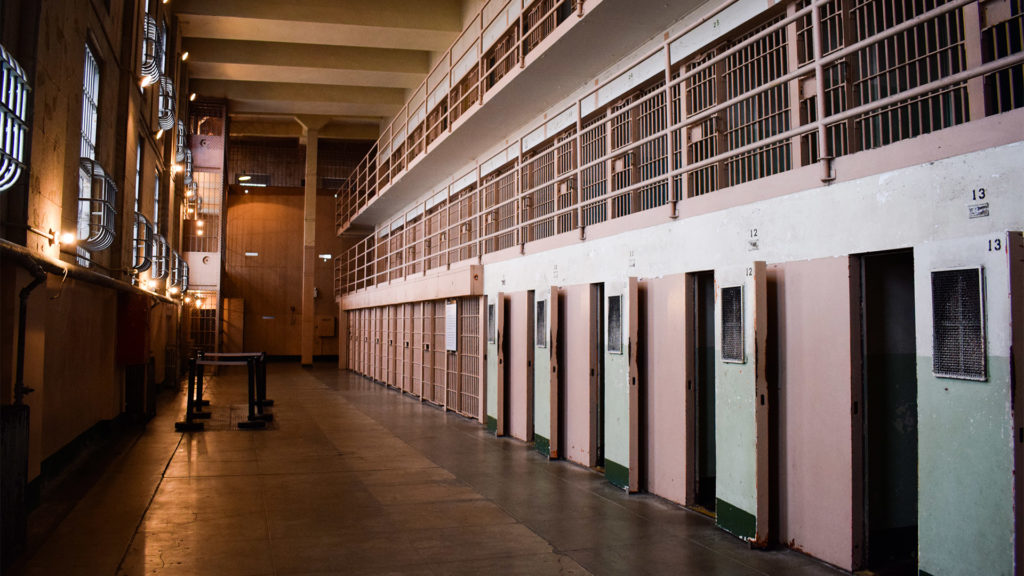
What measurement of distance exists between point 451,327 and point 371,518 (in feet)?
23.4

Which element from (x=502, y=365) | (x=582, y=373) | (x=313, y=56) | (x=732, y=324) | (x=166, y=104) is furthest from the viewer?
(x=313, y=56)

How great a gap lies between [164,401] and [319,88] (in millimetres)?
12293

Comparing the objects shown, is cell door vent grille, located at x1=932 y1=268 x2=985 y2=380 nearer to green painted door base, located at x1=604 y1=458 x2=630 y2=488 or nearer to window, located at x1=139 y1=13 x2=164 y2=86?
green painted door base, located at x1=604 y1=458 x2=630 y2=488

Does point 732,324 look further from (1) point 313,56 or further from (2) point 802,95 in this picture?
(1) point 313,56

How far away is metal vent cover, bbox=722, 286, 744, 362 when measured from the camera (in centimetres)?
547

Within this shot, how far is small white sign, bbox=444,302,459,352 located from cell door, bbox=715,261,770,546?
753 cm

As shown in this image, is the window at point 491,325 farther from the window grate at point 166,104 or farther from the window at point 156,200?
the window grate at point 166,104

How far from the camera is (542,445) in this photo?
30.0 ft

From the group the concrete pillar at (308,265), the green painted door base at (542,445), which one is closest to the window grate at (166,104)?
the concrete pillar at (308,265)

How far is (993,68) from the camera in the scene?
11.6ft

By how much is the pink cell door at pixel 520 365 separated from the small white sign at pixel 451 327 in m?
2.45

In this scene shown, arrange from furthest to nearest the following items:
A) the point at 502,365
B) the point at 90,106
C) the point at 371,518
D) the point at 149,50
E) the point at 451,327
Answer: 1. the point at 451,327
2. the point at 149,50
3. the point at 502,365
4. the point at 90,106
5. the point at 371,518

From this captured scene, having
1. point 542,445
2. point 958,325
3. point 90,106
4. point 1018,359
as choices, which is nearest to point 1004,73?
point 958,325

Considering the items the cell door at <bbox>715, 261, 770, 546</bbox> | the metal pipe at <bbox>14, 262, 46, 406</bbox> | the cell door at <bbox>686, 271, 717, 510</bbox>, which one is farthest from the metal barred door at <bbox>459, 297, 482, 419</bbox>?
the metal pipe at <bbox>14, 262, 46, 406</bbox>
